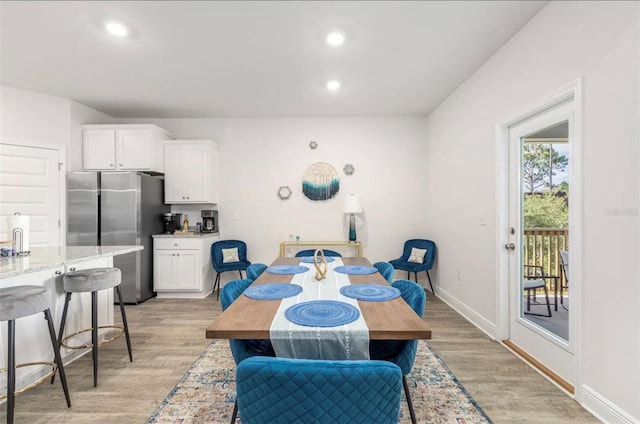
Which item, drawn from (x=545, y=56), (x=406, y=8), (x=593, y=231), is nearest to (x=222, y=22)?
(x=406, y=8)

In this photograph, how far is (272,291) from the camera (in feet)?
5.92

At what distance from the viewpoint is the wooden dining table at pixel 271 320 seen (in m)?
1.27

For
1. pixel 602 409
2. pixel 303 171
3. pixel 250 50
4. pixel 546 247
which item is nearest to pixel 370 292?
pixel 602 409

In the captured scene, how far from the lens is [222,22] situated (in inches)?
92.0

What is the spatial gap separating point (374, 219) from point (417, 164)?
3.53ft

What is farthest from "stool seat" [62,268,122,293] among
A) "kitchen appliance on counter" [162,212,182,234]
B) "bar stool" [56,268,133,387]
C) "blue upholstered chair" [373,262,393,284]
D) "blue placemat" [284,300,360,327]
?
"kitchen appliance on counter" [162,212,182,234]

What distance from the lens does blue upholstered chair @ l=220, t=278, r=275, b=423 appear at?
5.16 feet

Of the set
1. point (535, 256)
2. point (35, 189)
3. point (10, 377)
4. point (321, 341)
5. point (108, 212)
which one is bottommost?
point (10, 377)

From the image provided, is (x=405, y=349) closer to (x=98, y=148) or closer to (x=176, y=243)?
(x=176, y=243)

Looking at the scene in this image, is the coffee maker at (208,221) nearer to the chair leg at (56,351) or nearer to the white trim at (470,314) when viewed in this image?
the chair leg at (56,351)

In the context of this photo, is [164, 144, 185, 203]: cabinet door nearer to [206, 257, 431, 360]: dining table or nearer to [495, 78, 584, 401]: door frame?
[206, 257, 431, 360]: dining table

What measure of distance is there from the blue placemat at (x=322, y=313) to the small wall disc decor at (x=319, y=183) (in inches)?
125

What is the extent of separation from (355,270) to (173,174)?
10.8 feet

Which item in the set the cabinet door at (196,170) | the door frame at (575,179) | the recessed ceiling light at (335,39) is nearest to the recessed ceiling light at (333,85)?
the recessed ceiling light at (335,39)
